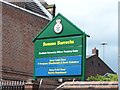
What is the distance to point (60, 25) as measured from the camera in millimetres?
14758

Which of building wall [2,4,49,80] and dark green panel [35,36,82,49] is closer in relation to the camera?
dark green panel [35,36,82,49]

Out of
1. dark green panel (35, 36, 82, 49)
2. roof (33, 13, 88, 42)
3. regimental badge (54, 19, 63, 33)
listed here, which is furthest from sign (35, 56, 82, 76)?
regimental badge (54, 19, 63, 33)

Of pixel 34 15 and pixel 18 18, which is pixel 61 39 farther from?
pixel 34 15

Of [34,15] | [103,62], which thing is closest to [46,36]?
[34,15]

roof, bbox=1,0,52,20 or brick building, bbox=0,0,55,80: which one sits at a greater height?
roof, bbox=1,0,52,20

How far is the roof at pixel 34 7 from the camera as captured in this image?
27.4 meters

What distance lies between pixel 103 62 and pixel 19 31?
83.7 feet

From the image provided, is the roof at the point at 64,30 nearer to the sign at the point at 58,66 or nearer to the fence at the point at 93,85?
the sign at the point at 58,66

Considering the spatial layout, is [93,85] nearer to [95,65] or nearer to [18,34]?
[18,34]

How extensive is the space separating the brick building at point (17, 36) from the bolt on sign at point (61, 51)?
859 centimetres

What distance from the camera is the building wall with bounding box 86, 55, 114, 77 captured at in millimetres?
43856

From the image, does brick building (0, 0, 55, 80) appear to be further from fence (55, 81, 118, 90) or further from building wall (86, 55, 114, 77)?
building wall (86, 55, 114, 77)

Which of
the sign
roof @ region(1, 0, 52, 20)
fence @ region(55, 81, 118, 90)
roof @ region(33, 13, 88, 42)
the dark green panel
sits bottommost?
fence @ region(55, 81, 118, 90)

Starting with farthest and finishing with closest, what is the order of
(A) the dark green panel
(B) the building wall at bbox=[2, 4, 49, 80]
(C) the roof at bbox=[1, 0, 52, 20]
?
(C) the roof at bbox=[1, 0, 52, 20]
(B) the building wall at bbox=[2, 4, 49, 80]
(A) the dark green panel
